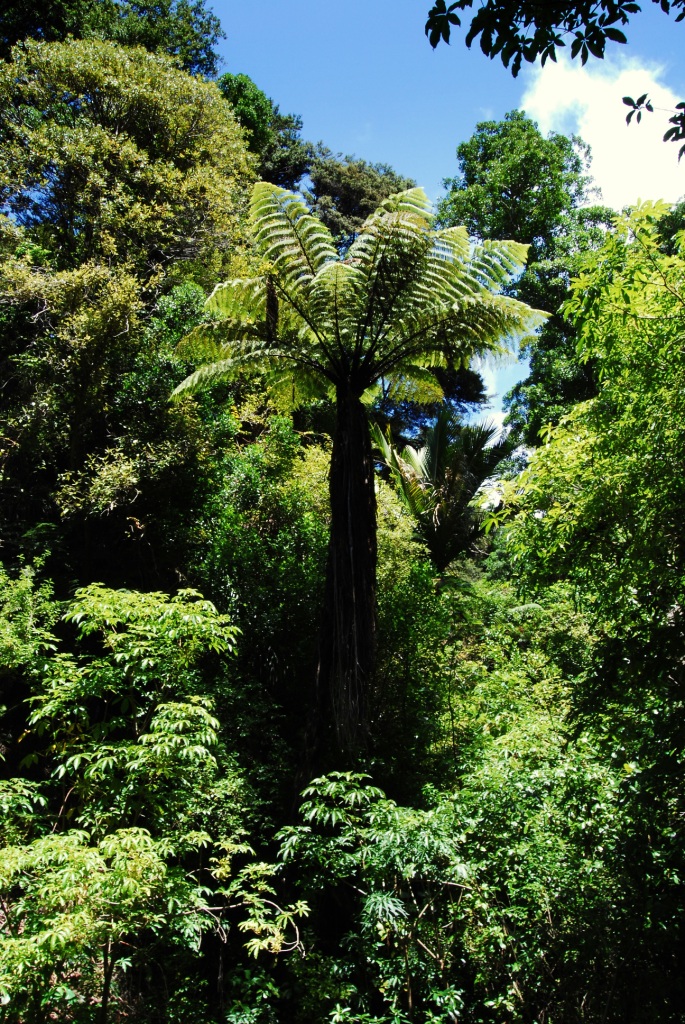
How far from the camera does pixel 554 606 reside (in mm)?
9766

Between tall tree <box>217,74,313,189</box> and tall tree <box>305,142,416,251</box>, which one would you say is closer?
tall tree <box>217,74,313,189</box>

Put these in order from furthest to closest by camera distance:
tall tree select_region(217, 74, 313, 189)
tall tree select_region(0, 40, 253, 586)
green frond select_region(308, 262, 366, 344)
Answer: tall tree select_region(217, 74, 313, 189) < tall tree select_region(0, 40, 253, 586) < green frond select_region(308, 262, 366, 344)

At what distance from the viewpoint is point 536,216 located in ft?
62.6

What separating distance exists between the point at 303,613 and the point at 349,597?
1668 millimetres

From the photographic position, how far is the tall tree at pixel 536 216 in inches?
677

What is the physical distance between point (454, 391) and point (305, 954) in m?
18.4

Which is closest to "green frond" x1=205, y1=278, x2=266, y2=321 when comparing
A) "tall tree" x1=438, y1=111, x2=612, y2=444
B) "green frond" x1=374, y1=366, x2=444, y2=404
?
"green frond" x1=374, y1=366, x2=444, y2=404

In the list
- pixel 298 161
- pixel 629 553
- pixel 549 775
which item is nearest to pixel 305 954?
pixel 549 775

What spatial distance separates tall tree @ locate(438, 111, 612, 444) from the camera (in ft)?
56.4

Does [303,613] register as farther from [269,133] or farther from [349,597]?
[269,133]

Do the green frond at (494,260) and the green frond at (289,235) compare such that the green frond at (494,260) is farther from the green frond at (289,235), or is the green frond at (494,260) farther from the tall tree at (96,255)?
the tall tree at (96,255)

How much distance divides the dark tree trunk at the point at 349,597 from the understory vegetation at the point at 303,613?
3 centimetres

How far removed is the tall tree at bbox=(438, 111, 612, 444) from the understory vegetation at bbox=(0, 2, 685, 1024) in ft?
4.09

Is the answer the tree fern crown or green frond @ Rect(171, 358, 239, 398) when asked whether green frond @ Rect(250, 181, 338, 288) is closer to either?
the tree fern crown
